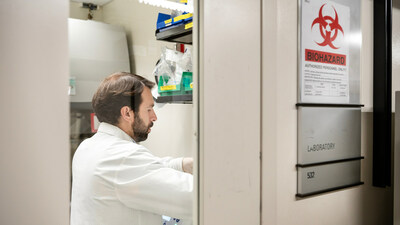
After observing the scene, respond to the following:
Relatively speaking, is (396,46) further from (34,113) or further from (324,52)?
(34,113)

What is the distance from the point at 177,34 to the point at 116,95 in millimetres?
326

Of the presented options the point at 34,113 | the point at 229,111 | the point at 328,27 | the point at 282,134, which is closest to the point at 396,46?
the point at 328,27

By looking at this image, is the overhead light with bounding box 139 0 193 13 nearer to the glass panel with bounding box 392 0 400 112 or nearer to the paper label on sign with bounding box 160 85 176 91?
the paper label on sign with bounding box 160 85 176 91

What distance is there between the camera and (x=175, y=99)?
1.29m

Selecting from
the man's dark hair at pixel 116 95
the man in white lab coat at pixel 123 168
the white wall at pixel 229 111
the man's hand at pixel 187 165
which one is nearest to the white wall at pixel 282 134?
the white wall at pixel 229 111

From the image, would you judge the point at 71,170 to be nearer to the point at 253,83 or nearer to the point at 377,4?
the point at 253,83

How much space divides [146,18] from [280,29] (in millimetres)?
656

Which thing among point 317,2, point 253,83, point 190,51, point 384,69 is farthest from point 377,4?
point 190,51

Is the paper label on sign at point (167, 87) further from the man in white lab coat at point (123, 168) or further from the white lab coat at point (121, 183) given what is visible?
the white lab coat at point (121, 183)

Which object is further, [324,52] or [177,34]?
[324,52]

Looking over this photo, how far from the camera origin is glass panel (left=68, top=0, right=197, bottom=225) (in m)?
1.04

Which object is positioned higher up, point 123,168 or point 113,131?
point 113,131

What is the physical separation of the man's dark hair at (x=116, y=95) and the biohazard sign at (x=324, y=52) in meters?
0.82

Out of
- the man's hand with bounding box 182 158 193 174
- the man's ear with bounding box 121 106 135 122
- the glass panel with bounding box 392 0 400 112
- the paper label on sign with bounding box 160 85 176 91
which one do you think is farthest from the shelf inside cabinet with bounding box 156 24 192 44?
the glass panel with bounding box 392 0 400 112
